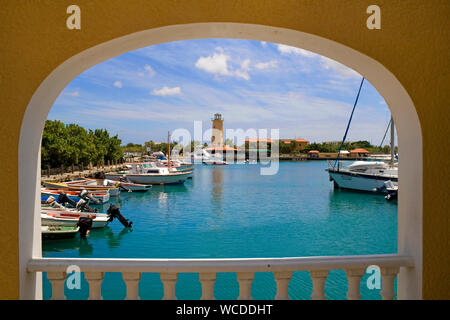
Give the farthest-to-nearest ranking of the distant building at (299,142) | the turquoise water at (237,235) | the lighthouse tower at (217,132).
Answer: the distant building at (299,142)
the lighthouse tower at (217,132)
the turquoise water at (237,235)

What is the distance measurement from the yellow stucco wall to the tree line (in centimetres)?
2430

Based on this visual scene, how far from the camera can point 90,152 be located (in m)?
34.3

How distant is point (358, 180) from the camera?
22.2 metres

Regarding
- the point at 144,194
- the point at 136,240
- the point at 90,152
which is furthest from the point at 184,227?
the point at 90,152

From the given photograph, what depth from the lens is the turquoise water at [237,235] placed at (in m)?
6.84

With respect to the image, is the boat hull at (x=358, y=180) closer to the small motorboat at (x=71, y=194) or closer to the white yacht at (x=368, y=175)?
the white yacht at (x=368, y=175)

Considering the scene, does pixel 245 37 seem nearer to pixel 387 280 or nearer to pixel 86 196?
pixel 387 280

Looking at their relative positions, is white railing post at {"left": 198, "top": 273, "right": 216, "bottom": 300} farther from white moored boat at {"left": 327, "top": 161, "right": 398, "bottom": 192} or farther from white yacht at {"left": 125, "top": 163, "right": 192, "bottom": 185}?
white yacht at {"left": 125, "top": 163, "right": 192, "bottom": 185}

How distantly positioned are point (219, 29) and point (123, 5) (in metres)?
0.62

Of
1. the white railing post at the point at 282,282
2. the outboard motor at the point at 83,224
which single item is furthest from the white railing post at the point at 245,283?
the outboard motor at the point at 83,224

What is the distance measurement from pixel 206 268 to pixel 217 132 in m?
63.7

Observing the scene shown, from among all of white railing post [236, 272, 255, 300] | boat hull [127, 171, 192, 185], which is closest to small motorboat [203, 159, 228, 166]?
boat hull [127, 171, 192, 185]

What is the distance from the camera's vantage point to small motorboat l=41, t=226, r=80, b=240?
1015cm

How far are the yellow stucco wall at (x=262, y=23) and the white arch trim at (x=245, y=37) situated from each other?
0.13 ft
